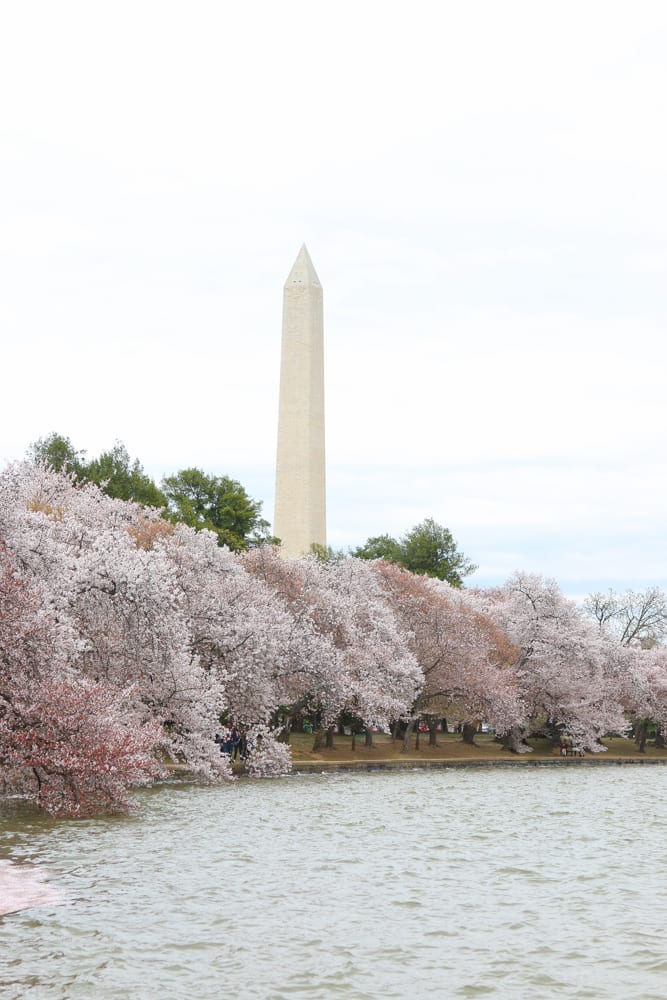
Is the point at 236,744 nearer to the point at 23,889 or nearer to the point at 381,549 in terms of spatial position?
the point at 23,889

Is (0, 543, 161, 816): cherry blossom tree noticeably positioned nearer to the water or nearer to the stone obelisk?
the water

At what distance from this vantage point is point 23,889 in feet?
52.3

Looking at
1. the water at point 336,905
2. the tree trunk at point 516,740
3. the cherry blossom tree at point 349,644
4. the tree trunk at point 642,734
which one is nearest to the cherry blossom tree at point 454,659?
the cherry blossom tree at point 349,644

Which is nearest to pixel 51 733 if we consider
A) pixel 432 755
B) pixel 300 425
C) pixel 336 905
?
pixel 336 905

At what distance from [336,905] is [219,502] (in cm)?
6161

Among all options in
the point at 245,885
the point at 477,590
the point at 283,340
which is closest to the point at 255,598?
the point at 245,885

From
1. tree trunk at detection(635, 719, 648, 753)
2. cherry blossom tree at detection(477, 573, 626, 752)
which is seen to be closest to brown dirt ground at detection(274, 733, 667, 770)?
tree trunk at detection(635, 719, 648, 753)

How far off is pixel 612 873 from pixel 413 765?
3192cm

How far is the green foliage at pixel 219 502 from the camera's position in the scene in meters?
74.4

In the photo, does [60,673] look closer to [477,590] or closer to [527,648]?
[527,648]

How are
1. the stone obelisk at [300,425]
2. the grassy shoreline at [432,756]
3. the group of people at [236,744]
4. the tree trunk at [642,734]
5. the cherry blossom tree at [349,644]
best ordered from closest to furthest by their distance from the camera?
the group of people at [236,744] → the cherry blossom tree at [349,644] → the grassy shoreline at [432,756] → the tree trunk at [642,734] → the stone obelisk at [300,425]

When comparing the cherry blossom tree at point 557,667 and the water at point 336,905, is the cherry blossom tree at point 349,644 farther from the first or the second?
Result: the water at point 336,905

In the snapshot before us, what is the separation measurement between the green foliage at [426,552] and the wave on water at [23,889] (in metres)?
77.7

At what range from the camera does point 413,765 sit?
165ft
